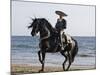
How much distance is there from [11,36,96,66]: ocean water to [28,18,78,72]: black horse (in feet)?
0.15

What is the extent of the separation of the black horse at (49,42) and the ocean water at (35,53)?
44 millimetres

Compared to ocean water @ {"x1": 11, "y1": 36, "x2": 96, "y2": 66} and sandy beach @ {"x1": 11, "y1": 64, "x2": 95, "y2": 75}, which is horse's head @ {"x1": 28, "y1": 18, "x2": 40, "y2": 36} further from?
sandy beach @ {"x1": 11, "y1": 64, "x2": 95, "y2": 75}

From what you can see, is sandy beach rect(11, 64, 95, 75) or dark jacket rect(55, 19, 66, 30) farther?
dark jacket rect(55, 19, 66, 30)

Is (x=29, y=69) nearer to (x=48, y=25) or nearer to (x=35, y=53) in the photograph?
(x=35, y=53)

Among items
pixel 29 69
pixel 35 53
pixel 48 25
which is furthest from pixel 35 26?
pixel 29 69

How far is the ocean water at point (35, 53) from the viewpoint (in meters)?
2.65

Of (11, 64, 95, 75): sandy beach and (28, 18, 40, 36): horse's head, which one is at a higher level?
(28, 18, 40, 36): horse's head

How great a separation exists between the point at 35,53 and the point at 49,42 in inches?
8.2

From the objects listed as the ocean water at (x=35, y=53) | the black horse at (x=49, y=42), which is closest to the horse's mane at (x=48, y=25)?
the black horse at (x=49, y=42)

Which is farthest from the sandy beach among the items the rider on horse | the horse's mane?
the horse's mane

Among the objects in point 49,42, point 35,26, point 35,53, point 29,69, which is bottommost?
point 29,69

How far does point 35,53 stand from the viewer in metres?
2.72

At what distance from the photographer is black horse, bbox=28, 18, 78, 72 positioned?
2750 mm

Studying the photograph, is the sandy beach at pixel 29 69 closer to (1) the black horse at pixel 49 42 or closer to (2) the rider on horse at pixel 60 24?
(1) the black horse at pixel 49 42
